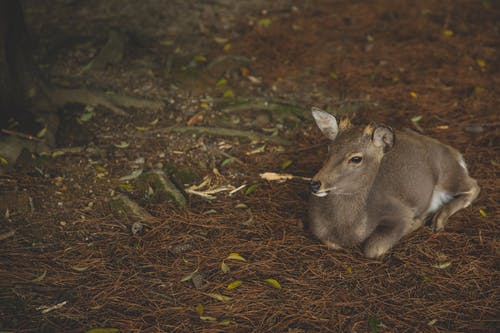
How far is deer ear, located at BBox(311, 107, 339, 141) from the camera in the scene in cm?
444

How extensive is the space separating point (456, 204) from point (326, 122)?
5.31 feet

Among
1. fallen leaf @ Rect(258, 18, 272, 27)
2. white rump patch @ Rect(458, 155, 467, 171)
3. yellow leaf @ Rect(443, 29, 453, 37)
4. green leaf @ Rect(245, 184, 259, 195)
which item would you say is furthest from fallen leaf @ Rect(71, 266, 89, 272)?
yellow leaf @ Rect(443, 29, 453, 37)

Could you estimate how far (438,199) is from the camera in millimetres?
5273

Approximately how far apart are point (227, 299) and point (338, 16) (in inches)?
258

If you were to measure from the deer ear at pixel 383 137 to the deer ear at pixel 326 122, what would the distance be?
1.19 feet

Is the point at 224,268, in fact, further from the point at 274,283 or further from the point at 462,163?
the point at 462,163

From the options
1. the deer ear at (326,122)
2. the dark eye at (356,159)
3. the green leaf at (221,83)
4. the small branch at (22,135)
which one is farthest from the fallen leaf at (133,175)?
the dark eye at (356,159)

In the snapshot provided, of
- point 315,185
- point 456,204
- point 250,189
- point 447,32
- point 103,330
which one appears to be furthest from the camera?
point 447,32

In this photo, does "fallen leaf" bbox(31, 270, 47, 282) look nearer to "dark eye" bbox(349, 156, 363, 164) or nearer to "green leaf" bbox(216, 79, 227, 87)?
"dark eye" bbox(349, 156, 363, 164)

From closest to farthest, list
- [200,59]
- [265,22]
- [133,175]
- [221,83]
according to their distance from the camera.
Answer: [133,175], [221,83], [200,59], [265,22]

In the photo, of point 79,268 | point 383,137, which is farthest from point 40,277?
point 383,137

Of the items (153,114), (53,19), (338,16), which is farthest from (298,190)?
(53,19)

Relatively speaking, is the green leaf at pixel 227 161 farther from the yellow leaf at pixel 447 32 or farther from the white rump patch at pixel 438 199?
the yellow leaf at pixel 447 32

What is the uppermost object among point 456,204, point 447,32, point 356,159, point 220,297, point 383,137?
point 383,137
